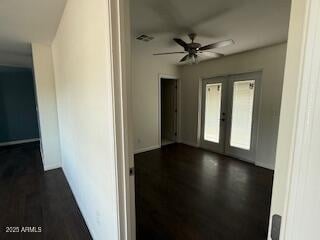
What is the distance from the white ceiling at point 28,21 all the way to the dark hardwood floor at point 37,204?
2.39 meters

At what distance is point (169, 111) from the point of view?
228 inches

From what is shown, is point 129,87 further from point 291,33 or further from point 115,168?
point 291,33

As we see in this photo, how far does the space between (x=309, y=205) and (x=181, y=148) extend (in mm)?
4709

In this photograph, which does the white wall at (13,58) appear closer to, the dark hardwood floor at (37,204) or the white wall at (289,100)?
the dark hardwood floor at (37,204)

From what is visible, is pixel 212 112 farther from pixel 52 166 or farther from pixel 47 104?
pixel 52 166

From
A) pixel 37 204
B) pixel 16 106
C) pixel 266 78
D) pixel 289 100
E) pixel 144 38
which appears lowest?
pixel 37 204

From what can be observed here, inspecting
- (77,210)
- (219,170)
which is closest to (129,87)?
(77,210)

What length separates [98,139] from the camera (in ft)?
4.80

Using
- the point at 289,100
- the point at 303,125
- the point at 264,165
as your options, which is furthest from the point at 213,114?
A: the point at 303,125

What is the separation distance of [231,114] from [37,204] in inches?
160

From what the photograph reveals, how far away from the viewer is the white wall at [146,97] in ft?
14.6

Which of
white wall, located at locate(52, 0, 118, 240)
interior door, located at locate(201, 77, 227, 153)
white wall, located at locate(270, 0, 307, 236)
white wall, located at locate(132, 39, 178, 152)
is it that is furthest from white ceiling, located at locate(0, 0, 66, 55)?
interior door, located at locate(201, 77, 227, 153)

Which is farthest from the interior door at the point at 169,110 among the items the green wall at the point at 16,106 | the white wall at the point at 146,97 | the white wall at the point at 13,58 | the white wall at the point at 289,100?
the white wall at the point at 289,100

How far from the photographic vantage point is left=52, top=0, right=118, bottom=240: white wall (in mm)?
1192
